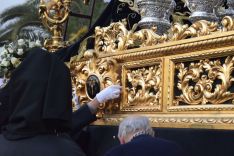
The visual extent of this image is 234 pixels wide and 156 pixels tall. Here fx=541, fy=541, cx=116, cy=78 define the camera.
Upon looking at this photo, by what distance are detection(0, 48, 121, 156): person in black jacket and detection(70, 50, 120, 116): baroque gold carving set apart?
1530mm

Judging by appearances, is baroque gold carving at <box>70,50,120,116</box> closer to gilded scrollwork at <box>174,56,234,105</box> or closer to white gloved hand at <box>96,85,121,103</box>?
white gloved hand at <box>96,85,121,103</box>

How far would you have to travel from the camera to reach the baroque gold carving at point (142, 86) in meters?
3.30

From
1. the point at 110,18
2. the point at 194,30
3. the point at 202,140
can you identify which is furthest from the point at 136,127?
the point at 110,18

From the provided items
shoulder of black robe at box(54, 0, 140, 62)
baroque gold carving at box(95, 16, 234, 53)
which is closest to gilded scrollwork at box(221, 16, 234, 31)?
baroque gold carving at box(95, 16, 234, 53)

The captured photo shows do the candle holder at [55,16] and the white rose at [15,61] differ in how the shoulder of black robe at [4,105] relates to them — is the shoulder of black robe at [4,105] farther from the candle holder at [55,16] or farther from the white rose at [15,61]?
the white rose at [15,61]

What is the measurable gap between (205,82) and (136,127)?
0.48m

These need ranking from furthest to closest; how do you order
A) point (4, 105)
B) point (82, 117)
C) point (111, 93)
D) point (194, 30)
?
point (82, 117), point (111, 93), point (194, 30), point (4, 105)

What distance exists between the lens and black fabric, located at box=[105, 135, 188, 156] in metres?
2.57

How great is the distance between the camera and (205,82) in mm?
2959

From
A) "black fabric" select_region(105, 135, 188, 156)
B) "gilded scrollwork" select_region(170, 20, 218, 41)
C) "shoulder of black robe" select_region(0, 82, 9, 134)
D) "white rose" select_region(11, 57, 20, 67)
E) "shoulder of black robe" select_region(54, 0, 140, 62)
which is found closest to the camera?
"shoulder of black robe" select_region(0, 82, 9, 134)

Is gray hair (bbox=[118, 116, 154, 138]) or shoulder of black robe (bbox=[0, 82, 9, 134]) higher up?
shoulder of black robe (bbox=[0, 82, 9, 134])

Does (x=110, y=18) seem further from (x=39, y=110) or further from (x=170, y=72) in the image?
(x=39, y=110)

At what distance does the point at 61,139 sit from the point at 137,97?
1442 millimetres

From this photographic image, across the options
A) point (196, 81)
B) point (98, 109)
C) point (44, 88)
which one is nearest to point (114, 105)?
point (98, 109)
